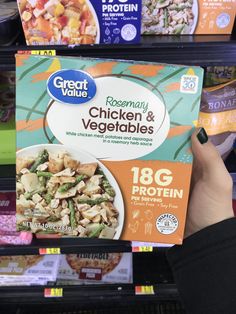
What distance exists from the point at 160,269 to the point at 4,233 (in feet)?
2.28

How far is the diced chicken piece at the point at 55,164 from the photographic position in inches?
35.4

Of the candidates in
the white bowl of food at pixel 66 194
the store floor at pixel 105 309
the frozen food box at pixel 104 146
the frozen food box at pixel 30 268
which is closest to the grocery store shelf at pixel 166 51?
the frozen food box at pixel 104 146

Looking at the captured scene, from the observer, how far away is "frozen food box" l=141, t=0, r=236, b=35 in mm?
947

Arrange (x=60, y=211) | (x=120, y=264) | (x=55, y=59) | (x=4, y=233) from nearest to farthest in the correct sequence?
(x=55, y=59) < (x=60, y=211) < (x=4, y=233) < (x=120, y=264)

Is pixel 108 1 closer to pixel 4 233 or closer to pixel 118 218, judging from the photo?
pixel 118 218

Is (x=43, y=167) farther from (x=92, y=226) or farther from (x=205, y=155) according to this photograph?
(x=205, y=155)

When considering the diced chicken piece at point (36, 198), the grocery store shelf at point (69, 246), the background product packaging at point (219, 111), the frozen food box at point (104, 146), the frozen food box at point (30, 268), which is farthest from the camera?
the frozen food box at point (30, 268)

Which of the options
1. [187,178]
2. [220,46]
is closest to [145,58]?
[220,46]

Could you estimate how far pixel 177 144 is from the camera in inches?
34.4

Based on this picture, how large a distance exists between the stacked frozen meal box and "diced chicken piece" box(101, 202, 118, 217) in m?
0.79

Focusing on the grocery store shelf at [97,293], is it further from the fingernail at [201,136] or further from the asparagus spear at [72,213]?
the fingernail at [201,136]

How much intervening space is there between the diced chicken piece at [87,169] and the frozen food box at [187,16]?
1.26 feet

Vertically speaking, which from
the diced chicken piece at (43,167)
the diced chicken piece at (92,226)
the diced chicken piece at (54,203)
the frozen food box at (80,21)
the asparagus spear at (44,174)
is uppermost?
the frozen food box at (80,21)

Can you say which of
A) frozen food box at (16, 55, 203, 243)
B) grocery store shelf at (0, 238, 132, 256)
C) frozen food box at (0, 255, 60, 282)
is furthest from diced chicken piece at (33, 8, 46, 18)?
frozen food box at (0, 255, 60, 282)
